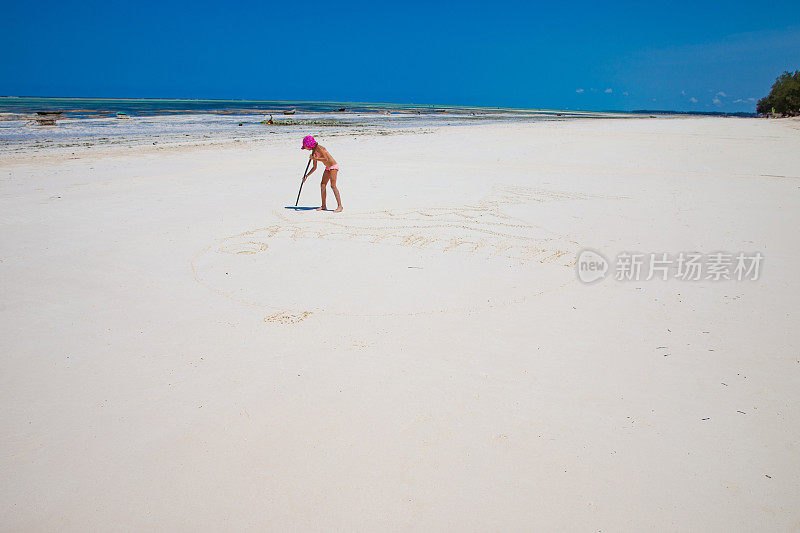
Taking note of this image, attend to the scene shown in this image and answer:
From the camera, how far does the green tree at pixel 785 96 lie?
57.1 meters

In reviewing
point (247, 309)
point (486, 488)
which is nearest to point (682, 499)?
point (486, 488)

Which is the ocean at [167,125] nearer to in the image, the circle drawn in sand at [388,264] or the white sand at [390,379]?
the circle drawn in sand at [388,264]

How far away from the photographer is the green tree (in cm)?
5706

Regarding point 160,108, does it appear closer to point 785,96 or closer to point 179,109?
point 179,109

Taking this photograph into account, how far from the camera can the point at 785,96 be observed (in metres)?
59.0

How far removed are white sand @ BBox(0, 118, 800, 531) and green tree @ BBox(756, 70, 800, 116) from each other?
70.6 m

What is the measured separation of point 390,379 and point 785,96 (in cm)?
7908

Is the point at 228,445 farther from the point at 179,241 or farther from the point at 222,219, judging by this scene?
the point at 222,219

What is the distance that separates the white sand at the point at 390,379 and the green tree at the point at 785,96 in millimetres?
A: 70648

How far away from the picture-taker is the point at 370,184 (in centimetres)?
972

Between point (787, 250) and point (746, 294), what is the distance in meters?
1.82

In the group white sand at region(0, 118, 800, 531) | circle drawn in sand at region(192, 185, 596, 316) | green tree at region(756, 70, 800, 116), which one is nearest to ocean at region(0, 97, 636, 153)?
circle drawn in sand at region(192, 185, 596, 316)

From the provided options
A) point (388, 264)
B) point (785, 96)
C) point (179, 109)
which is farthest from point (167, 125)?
point (785, 96)

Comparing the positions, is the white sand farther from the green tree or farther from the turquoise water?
the green tree
